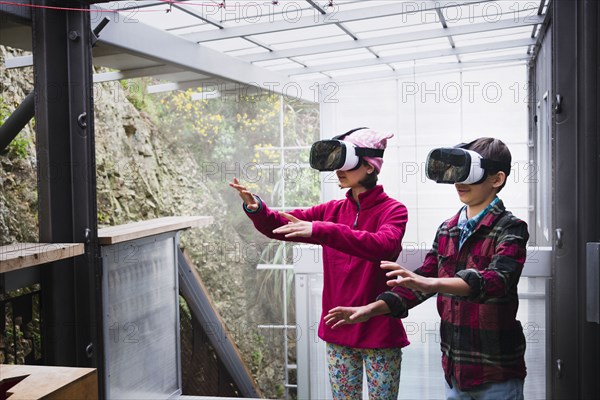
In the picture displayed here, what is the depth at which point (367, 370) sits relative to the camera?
1.92 metres

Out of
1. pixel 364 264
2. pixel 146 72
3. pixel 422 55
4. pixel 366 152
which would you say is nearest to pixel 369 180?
pixel 366 152

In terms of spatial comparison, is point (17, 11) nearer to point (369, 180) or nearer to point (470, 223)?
point (369, 180)

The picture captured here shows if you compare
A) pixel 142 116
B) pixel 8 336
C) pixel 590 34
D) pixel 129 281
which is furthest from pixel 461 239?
pixel 142 116

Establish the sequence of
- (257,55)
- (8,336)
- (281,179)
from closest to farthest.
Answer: (8,336)
(257,55)
(281,179)

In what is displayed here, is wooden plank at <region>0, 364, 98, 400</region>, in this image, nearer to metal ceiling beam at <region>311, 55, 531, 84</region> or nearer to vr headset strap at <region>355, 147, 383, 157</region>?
vr headset strap at <region>355, 147, 383, 157</region>

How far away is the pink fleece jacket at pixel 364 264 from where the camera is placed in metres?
1.82

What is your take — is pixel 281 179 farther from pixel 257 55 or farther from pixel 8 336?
pixel 8 336

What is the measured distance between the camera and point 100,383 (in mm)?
2520

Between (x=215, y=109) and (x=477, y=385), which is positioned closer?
(x=477, y=385)

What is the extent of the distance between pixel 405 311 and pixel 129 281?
5.04 ft

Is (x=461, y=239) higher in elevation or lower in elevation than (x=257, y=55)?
lower

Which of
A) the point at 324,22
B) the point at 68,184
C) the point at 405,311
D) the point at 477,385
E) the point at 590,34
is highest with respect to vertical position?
the point at 324,22

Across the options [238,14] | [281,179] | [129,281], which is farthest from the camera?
[281,179]

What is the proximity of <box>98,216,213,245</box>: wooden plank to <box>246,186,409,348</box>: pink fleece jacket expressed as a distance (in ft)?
2.63
